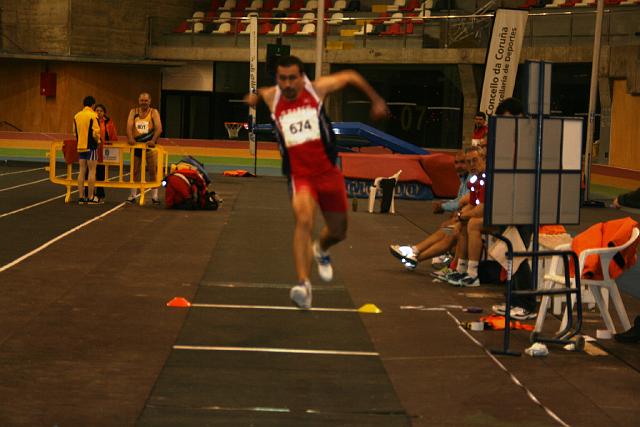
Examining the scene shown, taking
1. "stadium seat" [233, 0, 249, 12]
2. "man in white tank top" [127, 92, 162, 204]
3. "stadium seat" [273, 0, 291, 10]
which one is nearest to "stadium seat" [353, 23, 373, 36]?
"stadium seat" [273, 0, 291, 10]

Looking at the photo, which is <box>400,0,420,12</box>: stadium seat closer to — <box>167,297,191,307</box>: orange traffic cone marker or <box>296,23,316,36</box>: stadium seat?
<box>296,23,316,36</box>: stadium seat

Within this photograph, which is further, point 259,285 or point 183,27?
point 183,27

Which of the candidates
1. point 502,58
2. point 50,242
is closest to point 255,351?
point 50,242

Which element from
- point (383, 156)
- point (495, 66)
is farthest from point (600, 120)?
point (495, 66)

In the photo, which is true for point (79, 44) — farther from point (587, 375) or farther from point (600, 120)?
point (587, 375)

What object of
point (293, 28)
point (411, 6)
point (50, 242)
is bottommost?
point (50, 242)

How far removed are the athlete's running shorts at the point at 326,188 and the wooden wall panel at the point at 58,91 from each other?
36.9 meters

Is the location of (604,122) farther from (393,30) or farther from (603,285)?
(603,285)

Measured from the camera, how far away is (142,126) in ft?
73.3

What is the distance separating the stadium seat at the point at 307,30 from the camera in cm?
4066

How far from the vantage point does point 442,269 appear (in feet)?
45.9

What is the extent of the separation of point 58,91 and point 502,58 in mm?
24694

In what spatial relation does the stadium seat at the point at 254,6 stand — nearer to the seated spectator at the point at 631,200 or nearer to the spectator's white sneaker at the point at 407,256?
the spectator's white sneaker at the point at 407,256

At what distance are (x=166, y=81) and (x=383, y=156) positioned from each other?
65.2 feet
